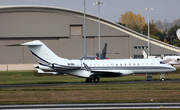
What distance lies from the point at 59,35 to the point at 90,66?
53.4 m

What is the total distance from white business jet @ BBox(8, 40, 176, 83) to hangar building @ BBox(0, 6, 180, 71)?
5281 cm

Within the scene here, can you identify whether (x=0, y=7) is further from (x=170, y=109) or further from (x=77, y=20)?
(x=170, y=109)

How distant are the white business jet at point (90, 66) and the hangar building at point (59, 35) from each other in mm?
52813

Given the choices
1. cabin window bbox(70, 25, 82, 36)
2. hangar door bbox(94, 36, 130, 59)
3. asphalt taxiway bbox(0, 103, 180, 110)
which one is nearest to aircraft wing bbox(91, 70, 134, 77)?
asphalt taxiway bbox(0, 103, 180, 110)

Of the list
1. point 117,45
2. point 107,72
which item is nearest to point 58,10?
point 117,45

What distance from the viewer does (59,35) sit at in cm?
8381

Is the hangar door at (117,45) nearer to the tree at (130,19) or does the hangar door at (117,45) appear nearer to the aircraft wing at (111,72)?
the aircraft wing at (111,72)

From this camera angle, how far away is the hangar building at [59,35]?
274 ft

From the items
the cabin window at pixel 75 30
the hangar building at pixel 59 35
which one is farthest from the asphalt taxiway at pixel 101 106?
the cabin window at pixel 75 30

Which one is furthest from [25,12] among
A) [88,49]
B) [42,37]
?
[88,49]

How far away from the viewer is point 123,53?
85.8 meters

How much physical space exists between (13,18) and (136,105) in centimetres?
7358

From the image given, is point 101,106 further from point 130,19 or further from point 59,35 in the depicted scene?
point 130,19

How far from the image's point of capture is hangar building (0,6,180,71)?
83.5 meters
